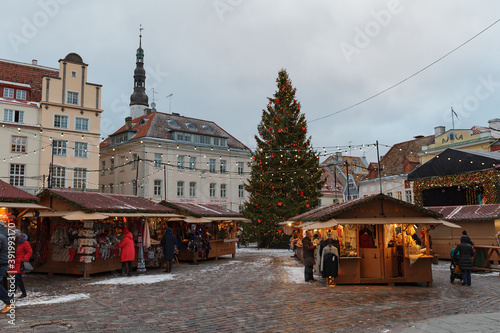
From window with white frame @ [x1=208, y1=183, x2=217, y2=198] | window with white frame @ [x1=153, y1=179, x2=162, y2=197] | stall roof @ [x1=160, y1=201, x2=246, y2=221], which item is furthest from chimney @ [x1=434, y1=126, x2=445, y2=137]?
window with white frame @ [x1=153, y1=179, x2=162, y2=197]

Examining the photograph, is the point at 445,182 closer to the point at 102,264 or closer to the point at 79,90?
the point at 102,264

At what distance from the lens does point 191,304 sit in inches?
391

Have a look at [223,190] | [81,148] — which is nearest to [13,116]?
[81,148]

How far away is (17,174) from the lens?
36844 mm

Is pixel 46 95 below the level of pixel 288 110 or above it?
above

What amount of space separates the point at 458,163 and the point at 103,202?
68.2 ft

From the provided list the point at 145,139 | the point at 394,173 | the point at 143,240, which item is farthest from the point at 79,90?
the point at 394,173

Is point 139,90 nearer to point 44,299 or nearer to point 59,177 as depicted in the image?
point 59,177

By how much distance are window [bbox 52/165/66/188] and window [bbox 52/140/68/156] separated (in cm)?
140

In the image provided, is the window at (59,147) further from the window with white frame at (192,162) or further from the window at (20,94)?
the window with white frame at (192,162)

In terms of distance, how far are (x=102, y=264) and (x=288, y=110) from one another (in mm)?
20318

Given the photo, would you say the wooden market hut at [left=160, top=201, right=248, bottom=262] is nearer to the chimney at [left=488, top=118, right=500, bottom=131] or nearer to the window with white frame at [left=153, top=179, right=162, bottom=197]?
the window with white frame at [left=153, top=179, right=162, bottom=197]

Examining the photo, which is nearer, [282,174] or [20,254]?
[20,254]

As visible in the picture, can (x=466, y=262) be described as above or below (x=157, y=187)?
below
